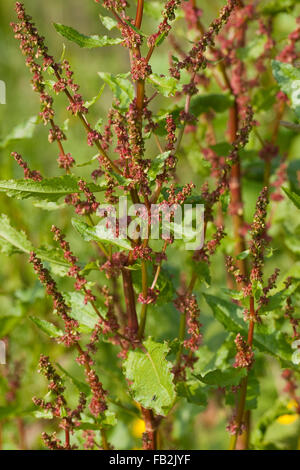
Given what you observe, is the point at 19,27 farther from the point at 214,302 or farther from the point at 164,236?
the point at 214,302

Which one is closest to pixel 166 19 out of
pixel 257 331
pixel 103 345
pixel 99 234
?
pixel 99 234

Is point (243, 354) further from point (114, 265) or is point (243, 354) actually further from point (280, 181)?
point (280, 181)

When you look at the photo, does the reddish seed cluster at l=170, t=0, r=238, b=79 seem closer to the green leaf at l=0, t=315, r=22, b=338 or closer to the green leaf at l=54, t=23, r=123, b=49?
the green leaf at l=54, t=23, r=123, b=49

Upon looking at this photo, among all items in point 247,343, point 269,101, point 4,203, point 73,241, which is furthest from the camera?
point 73,241

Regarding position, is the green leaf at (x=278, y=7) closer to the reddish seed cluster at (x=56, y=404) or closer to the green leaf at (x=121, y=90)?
the green leaf at (x=121, y=90)
